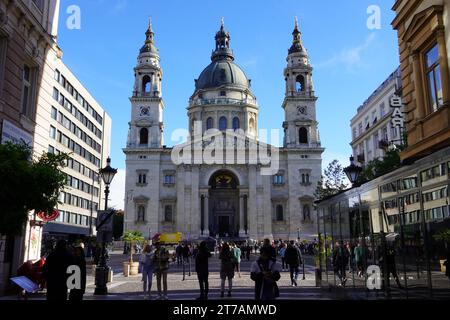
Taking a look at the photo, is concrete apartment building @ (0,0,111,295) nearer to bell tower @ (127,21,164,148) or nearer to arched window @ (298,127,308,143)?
bell tower @ (127,21,164,148)

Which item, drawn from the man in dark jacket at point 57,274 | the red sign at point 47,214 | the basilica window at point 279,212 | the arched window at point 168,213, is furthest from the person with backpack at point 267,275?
the arched window at point 168,213

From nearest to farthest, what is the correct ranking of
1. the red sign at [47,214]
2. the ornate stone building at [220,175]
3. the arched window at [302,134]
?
the red sign at [47,214], the ornate stone building at [220,175], the arched window at [302,134]

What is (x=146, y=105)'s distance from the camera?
6481 cm

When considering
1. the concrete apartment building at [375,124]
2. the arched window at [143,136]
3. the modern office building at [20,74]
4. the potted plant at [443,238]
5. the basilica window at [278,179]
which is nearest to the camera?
the potted plant at [443,238]

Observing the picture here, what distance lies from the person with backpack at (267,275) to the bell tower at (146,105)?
55.5 metres

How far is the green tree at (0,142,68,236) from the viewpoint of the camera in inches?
386

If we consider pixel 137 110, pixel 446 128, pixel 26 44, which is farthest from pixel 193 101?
pixel 446 128

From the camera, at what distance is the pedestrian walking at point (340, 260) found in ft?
39.2

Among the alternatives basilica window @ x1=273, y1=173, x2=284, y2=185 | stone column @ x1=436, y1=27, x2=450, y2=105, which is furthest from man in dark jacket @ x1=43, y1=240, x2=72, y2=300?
basilica window @ x1=273, y1=173, x2=284, y2=185

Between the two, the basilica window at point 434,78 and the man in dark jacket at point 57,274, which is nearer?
the man in dark jacket at point 57,274

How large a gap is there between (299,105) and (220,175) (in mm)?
15467

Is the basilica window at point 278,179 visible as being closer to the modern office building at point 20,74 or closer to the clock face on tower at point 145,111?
the clock face on tower at point 145,111

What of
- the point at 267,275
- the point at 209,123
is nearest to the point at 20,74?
the point at 267,275

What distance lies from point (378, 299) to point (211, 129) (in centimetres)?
6067
